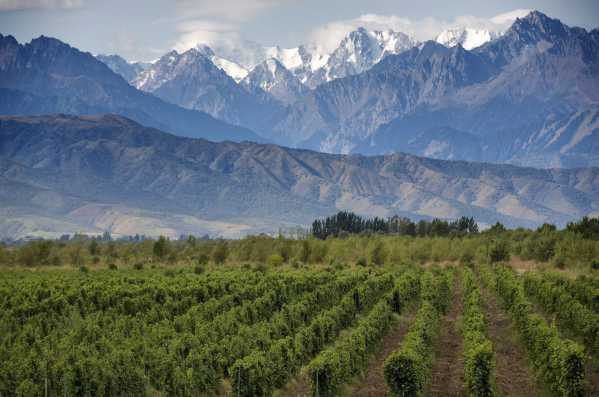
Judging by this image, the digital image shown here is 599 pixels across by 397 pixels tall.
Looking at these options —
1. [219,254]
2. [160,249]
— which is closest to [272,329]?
[219,254]

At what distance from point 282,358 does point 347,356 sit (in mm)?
2901

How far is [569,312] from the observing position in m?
45.4

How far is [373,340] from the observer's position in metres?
40.2

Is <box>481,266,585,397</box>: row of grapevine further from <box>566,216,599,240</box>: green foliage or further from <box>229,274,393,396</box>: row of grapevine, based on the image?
<box>566,216,599,240</box>: green foliage

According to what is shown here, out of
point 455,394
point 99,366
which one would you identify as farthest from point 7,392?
point 455,394

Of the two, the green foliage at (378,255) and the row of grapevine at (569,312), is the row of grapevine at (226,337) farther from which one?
the green foliage at (378,255)

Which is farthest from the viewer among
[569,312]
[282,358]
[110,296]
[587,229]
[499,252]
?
[587,229]

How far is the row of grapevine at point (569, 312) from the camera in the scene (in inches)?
1553

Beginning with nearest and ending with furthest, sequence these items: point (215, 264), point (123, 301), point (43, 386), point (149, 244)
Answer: point (43, 386)
point (123, 301)
point (215, 264)
point (149, 244)

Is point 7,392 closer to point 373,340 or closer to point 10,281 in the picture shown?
point 373,340

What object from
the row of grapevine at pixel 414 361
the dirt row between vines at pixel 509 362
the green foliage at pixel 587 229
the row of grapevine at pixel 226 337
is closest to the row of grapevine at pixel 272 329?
the row of grapevine at pixel 226 337

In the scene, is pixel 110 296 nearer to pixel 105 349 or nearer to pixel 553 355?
pixel 105 349

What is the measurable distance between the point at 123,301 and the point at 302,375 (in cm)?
2092

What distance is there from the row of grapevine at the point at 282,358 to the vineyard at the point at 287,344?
0.06 meters
